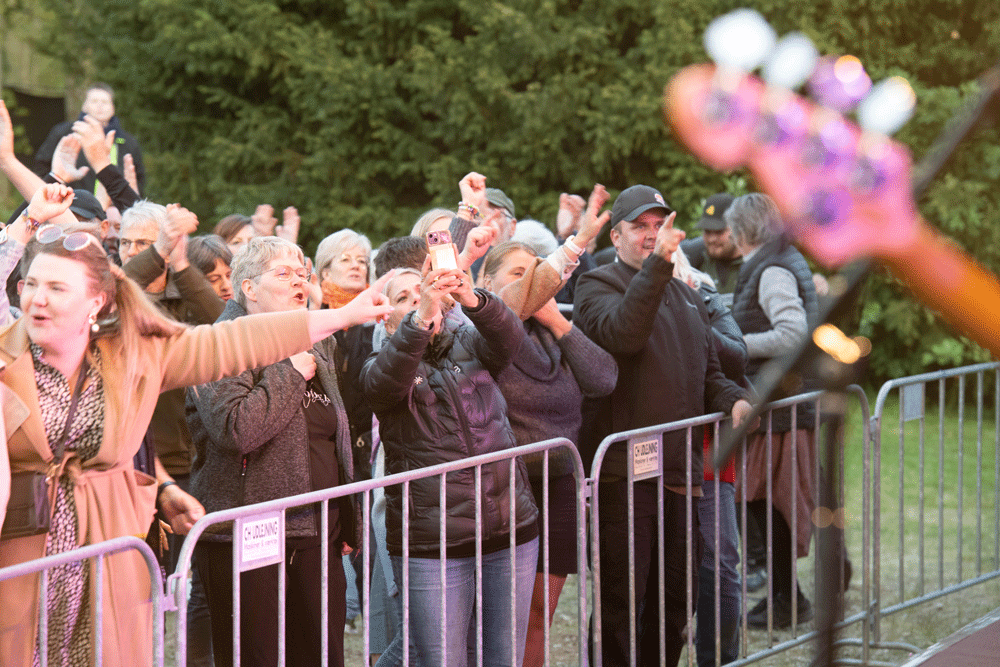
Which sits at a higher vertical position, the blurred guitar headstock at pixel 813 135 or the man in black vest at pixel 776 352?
the blurred guitar headstock at pixel 813 135

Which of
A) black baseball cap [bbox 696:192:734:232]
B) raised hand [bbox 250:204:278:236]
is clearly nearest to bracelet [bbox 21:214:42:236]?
raised hand [bbox 250:204:278:236]

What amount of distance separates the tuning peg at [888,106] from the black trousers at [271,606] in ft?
8.50

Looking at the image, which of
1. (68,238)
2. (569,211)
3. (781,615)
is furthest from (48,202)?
(569,211)

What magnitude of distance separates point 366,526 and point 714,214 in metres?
4.27

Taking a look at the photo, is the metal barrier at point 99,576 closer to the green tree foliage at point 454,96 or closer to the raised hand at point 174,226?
the raised hand at point 174,226

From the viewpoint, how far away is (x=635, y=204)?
15.7ft

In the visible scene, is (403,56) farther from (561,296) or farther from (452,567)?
(452,567)

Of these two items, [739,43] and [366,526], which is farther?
[366,526]

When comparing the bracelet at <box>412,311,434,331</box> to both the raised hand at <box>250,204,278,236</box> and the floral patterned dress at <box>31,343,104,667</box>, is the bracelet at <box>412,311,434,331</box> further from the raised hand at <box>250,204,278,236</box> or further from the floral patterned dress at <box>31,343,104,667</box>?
the raised hand at <box>250,204,278,236</box>

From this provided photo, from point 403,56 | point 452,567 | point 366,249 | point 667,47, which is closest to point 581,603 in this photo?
point 452,567

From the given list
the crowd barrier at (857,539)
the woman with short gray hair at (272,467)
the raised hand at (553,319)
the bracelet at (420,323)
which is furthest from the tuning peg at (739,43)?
the raised hand at (553,319)

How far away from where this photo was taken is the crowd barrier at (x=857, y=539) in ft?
9.75

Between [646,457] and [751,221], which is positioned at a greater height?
[751,221]

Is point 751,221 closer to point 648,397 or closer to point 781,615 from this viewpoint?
point 648,397
